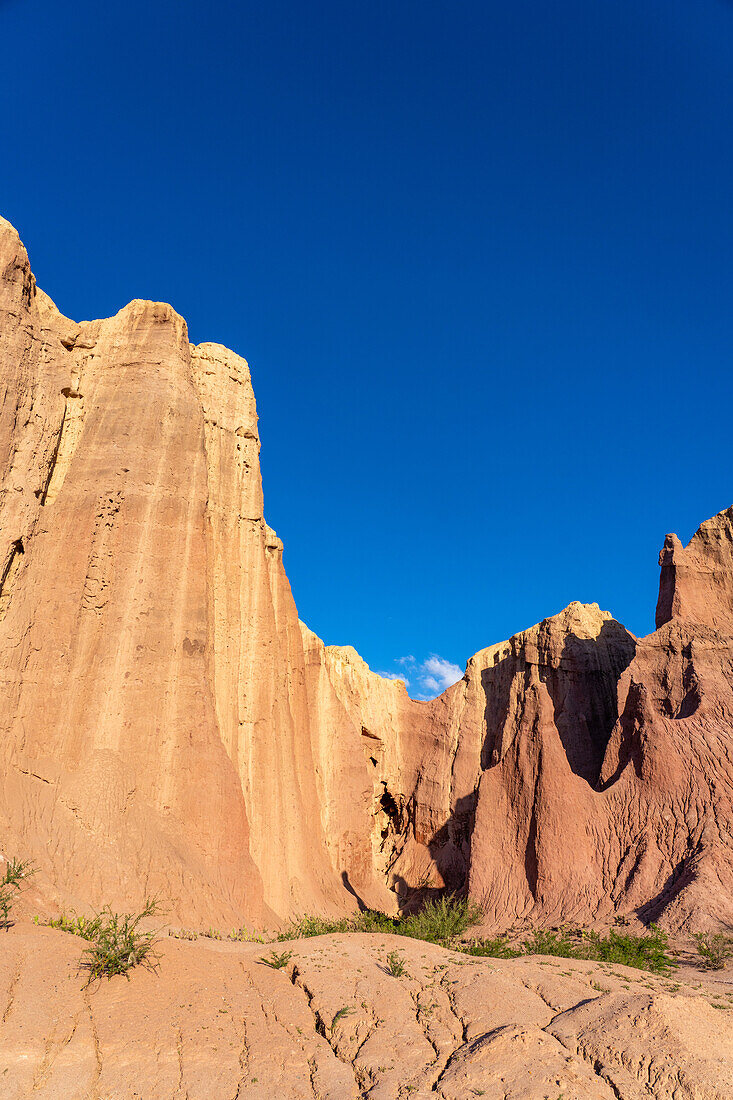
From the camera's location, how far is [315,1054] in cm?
780

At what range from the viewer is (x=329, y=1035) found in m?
8.21

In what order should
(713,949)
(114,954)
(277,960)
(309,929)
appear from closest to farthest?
(114,954)
(277,960)
(713,949)
(309,929)

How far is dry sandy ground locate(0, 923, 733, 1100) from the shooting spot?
6723 mm

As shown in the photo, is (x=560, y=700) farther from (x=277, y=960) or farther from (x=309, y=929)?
(x=277, y=960)

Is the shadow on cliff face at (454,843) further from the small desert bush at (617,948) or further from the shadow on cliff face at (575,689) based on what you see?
the small desert bush at (617,948)

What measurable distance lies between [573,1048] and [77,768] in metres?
13.9

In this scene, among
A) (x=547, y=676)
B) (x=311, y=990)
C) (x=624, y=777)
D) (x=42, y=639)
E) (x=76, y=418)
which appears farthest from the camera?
(x=547, y=676)

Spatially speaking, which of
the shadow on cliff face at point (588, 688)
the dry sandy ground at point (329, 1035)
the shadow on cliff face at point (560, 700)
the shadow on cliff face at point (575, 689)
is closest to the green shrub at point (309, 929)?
the dry sandy ground at point (329, 1035)

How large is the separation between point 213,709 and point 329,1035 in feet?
42.7

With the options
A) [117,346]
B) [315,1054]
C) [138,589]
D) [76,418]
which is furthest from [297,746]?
[315,1054]

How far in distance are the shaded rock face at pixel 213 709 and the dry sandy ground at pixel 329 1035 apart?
6000mm

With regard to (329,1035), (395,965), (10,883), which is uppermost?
(10,883)

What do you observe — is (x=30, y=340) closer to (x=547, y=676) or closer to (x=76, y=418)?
(x=76, y=418)

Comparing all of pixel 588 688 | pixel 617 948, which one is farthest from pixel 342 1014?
pixel 588 688
